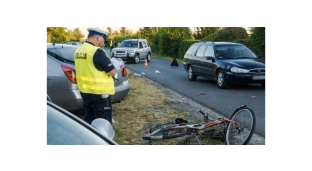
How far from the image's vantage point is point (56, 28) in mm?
2434

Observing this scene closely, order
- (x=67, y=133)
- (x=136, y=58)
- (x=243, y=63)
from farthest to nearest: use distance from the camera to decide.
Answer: (x=136, y=58), (x=243, y=63), (x=67, y=133)

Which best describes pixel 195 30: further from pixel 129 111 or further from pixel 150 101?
pixel 150 101

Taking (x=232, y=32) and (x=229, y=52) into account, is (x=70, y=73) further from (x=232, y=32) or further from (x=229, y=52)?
(x=229, y=52)

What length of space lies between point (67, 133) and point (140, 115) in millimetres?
3219

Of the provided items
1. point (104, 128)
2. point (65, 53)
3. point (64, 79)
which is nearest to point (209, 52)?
point (65, 53)

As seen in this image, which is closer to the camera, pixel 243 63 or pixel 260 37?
pixel 260 37

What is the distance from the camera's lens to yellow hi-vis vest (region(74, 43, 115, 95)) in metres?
3.60

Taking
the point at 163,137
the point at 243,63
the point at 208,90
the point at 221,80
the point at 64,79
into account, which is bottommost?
the point at 163,137

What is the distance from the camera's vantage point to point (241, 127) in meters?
4.10

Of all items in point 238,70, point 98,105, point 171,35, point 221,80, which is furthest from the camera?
point 221,80

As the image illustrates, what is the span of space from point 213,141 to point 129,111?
206cm

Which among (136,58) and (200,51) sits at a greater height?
(200,51)

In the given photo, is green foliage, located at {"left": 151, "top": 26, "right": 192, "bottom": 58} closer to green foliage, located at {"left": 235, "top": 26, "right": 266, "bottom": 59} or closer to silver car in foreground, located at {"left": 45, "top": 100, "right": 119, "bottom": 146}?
green foliage, located at {"left": 235, "top": 26, "right": 266, "bottom": 59}
